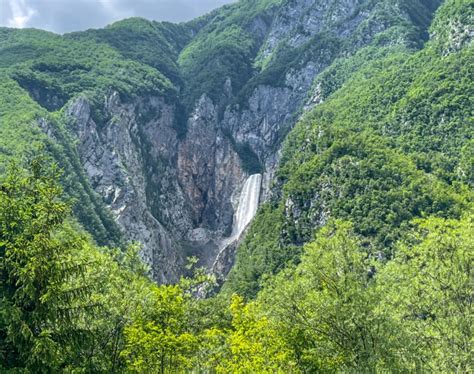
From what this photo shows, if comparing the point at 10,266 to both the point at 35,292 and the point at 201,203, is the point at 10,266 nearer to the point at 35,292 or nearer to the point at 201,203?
the point at 35,292

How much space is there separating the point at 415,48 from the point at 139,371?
154397 millimetres

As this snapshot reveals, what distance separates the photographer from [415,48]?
156000 mm

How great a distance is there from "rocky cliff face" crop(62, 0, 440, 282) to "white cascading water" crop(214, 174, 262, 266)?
2709mm

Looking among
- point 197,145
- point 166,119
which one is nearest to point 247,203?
point 197,145

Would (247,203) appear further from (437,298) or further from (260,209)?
(437,298)

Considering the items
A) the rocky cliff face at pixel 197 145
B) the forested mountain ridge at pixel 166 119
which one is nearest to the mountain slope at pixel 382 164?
the forested mountain ridge at pixel 166 119

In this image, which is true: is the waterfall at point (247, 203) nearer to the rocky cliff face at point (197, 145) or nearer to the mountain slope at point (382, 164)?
the rocky cliff face at point (197, 145)

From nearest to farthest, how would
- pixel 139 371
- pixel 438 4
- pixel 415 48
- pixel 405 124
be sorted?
pixel 139 371 → pixel 405 124 → pixel 415 48 → pixel 438 4

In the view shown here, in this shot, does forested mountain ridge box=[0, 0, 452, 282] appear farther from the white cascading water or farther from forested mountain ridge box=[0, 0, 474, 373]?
the white cascading water

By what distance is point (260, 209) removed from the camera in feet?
422

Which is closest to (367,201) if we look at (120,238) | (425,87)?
(425,87)

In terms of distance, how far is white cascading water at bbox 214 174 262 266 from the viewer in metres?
151

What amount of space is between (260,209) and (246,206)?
26.5 m

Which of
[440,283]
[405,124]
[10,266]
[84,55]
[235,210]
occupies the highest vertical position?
[84,55]
